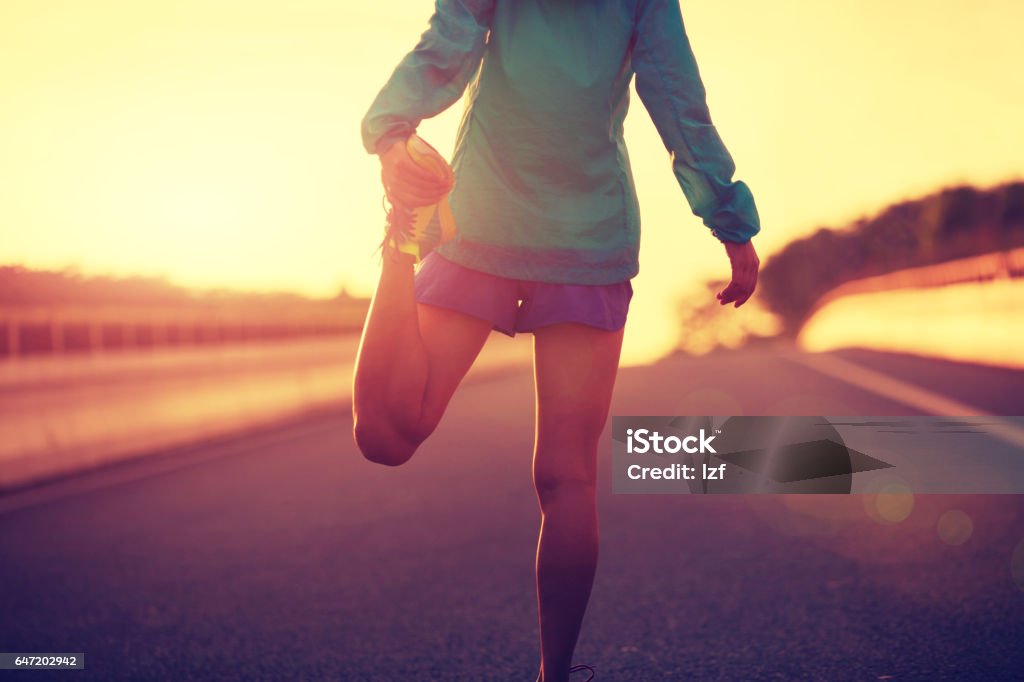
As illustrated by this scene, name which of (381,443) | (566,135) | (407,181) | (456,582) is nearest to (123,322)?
(456,582)

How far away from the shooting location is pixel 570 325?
3.10 metres

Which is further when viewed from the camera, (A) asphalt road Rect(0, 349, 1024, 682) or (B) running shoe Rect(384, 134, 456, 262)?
(A) asphalt road Rect(0, 349, 1024, 682)

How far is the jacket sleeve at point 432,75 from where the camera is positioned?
290cm

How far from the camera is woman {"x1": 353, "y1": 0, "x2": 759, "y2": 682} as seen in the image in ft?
9.94

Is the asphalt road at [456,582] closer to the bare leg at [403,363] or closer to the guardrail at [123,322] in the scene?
the bare leg at [403,363]

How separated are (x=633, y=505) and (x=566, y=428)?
13.6 feet

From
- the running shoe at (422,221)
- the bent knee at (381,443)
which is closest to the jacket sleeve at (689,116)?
the running shoe at (422,221)

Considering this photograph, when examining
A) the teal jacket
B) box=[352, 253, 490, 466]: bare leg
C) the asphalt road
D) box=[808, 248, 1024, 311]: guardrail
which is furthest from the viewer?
box=[808, 248, 1024, 311]: guardrail

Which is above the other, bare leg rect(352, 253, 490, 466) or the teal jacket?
the teal jacket

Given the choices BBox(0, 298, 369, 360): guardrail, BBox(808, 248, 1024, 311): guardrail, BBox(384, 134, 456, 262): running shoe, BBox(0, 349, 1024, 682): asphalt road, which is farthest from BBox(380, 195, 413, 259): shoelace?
BBox(808, 248, 1024, 311): guardrail

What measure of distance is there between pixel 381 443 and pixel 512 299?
50cm

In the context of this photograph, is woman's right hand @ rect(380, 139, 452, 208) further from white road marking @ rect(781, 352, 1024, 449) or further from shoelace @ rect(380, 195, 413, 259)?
→ white road marking @ rect(781, 352, 1024, 449)

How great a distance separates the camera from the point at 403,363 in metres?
2.99

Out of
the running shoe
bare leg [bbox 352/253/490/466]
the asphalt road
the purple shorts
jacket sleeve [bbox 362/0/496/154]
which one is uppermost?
jacket sleeve [bbox 362/0/496/154]
